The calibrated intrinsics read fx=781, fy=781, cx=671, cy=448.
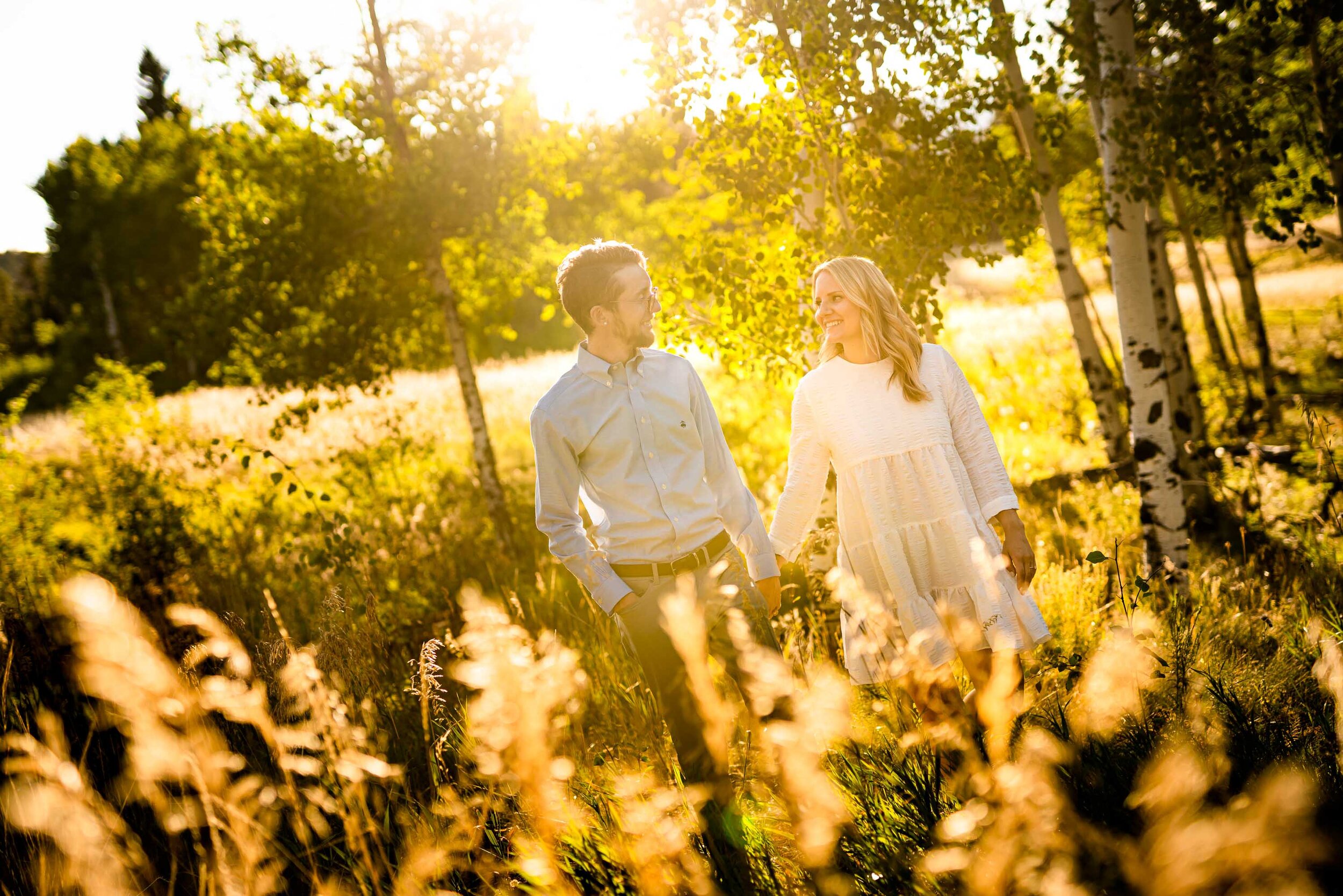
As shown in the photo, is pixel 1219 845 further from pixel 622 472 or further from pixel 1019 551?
pixel 622 472

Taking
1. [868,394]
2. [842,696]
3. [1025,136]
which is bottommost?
[842,696]

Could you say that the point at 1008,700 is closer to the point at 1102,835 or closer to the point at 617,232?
the point at 1102,835

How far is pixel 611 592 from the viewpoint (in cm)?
262

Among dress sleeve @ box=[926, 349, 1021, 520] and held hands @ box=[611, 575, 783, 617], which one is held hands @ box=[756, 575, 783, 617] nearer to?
held hands @ box=[611, 575, 783, 617]

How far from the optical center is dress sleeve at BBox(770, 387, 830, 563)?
2.94m

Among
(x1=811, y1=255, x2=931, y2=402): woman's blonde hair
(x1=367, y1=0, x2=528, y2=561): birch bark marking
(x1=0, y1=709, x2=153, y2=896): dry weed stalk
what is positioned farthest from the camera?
(x1=367, y1=0, x2=528, y2=561): birch bark marking

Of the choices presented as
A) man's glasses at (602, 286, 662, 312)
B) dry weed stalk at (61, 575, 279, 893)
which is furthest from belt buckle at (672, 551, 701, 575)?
dry weed stalk at (61, 575, 279, 893)

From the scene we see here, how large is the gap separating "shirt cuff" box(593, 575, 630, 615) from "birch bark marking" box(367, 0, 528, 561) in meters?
4.99

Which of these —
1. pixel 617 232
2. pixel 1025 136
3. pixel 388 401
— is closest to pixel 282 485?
pixel 388 401

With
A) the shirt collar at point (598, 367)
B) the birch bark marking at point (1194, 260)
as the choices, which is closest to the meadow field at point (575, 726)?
the shirt collar at point (598, 367)

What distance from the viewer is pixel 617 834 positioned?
7.74ft

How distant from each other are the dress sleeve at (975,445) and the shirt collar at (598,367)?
1.14 metres

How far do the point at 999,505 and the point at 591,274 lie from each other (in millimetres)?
1647

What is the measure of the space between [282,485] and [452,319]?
19.2 feet
